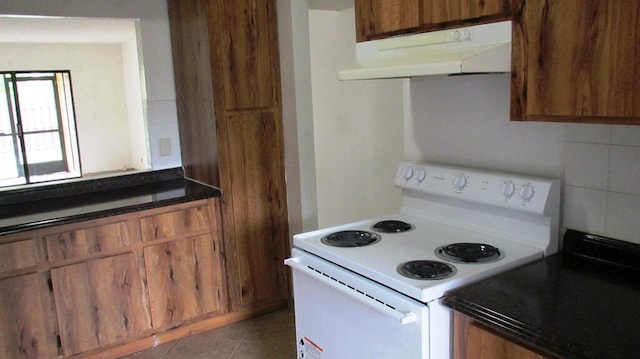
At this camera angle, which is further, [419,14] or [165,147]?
[165,147]

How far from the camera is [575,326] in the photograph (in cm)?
123

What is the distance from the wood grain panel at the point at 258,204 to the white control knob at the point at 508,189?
61.6 inches

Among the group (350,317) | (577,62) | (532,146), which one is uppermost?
(577,62)

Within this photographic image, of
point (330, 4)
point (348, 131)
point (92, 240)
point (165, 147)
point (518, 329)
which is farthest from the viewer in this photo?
point (348, 131)

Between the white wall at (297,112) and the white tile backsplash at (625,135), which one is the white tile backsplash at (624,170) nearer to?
the white tile backsplash at (625,135)

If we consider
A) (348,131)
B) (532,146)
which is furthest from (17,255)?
(348,131)

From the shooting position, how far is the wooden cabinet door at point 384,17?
6.00 feet

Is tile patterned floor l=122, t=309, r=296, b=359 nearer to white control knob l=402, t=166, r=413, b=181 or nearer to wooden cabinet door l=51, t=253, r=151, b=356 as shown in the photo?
wooden cabinet door l=51, t=253, r=151, b=356

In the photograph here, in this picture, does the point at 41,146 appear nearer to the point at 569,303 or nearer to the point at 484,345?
the point at 484,345

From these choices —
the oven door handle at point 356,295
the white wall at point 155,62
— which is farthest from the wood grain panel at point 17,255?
the oven door handle at point 356,295

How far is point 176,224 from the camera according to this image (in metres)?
2.83

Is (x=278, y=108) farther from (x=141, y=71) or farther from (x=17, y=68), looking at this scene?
(x=17, y=68)

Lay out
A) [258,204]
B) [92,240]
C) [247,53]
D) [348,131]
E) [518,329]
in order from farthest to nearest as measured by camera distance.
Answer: [348,131] < [258,204] < [247,53] < [92,240] < [518,329]

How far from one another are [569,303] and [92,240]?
2154 millimetres
